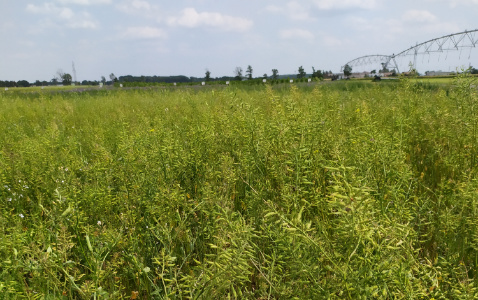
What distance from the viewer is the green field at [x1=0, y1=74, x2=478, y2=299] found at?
1003 mm

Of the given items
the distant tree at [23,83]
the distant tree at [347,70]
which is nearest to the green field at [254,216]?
the distant tree at [347,70]

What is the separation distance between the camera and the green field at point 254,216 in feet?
3.29

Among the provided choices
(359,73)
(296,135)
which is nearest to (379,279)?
(296,135)

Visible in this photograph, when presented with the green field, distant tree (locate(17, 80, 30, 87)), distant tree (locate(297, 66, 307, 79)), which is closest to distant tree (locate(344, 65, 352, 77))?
distant tree (locate(297, 66, 307, 79))

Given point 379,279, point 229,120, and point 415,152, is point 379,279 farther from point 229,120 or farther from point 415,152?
point 415,152

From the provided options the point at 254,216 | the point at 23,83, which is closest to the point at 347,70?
the point at 254,216

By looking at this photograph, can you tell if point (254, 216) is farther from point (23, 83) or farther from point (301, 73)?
point (23, 83)

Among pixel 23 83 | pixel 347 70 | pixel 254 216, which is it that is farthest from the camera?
pixel 23 83

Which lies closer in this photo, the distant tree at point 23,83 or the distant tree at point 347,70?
the distant tree at point 347,70

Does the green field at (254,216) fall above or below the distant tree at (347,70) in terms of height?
below

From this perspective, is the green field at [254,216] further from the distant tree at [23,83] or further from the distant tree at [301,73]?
the distant tree at [23,83]

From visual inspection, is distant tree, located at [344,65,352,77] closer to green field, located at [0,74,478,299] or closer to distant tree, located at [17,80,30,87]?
green field, located at [0,74,478,299]

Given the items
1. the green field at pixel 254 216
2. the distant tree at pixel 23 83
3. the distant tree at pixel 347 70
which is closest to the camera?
the green field at pixel 254 216

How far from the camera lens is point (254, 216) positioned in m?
1.62
